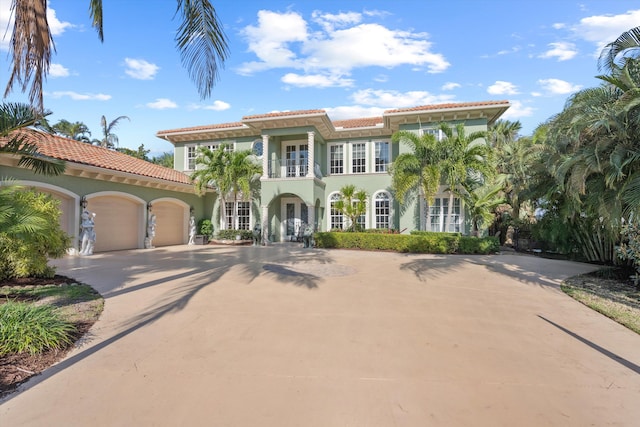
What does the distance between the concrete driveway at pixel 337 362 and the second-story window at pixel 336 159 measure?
13849 mm

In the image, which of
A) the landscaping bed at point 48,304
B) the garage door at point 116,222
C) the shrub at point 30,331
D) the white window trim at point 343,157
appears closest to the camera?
the landscaping bed at point 48,304

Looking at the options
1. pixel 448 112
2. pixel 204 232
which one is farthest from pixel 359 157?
pixel 204 232

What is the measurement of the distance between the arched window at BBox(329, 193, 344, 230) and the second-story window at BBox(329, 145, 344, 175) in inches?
64.8

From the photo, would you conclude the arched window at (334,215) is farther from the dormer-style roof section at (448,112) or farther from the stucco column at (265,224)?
the dormer-style roof section at (448,112)

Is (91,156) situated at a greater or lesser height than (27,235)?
greater

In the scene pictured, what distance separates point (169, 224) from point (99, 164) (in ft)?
18.9

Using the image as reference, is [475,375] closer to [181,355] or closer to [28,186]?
[181,355]

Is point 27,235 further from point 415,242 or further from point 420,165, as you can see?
point 420,165

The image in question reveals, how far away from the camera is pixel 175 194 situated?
18.7 meters

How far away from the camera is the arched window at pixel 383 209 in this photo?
1923cm

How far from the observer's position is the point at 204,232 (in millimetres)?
20062

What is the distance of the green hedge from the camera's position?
14484 mm

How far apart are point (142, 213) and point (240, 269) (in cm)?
943

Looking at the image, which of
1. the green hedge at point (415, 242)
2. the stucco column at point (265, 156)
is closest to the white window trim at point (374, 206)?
the green hedge at point (415, 242)
